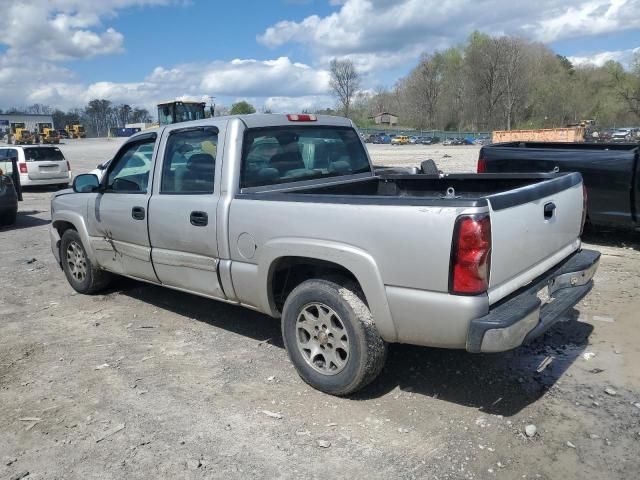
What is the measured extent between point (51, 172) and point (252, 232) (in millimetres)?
17011

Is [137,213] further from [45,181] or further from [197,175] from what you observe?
[45,181]

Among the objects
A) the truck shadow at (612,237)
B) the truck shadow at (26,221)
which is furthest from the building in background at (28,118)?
the truck shadow at (612,237)

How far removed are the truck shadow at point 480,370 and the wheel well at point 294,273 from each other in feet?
2.04

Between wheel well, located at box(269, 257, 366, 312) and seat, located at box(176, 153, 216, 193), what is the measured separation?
89cm

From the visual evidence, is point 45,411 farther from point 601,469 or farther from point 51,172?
point 51,172

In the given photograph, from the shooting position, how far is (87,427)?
11.5 ft

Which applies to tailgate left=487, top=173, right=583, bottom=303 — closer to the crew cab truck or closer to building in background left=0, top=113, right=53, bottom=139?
the crew cab truck

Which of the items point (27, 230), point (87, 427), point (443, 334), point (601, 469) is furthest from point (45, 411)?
point (27, 230)

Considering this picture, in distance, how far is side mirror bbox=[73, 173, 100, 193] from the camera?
5625 mm

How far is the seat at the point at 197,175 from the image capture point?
4.34 meters

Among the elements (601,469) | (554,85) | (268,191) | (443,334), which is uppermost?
(554,85)

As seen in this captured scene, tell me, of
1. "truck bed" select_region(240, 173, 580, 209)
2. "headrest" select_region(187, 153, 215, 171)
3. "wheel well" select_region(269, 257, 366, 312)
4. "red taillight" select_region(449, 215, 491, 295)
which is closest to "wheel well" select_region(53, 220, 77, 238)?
"headrest" select_region(187, 153, 215, 171)

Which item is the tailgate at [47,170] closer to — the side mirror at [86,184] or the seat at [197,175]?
the side mirror at [86,184]

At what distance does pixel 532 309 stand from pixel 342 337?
1201 millimetres
